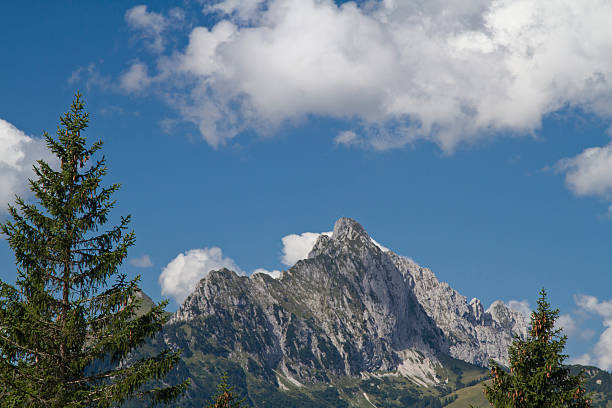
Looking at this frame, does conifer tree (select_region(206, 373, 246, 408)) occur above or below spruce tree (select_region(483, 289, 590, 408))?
below

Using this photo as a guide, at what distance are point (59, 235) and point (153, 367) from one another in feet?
24.8

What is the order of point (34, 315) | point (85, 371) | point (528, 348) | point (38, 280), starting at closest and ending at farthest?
point (34, 315)
point (38, 280)
point (85, 371)
point (528, 348)

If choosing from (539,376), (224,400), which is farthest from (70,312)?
(539,376)

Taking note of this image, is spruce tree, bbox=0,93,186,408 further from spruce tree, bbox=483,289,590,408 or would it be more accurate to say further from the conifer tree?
spruce tree, bbox=483,289,590,408

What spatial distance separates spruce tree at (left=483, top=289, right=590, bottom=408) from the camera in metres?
31.2

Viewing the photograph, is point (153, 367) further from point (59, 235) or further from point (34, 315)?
point (59, 235)

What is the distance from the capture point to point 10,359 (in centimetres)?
2628

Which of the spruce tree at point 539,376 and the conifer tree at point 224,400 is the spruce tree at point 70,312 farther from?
the spruce tree at point 539,376

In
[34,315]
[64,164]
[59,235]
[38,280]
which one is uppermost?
[64,164]

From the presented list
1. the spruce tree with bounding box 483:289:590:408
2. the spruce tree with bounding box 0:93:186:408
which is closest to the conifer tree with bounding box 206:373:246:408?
the spruce tree with bounding box 0:93:186:408

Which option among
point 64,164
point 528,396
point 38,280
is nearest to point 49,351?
point 38,280

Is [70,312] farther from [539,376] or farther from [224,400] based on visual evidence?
[539,376]

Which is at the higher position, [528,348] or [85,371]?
[528,348]

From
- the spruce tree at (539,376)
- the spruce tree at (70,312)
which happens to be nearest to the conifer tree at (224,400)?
the spruce tree at (70,312)
